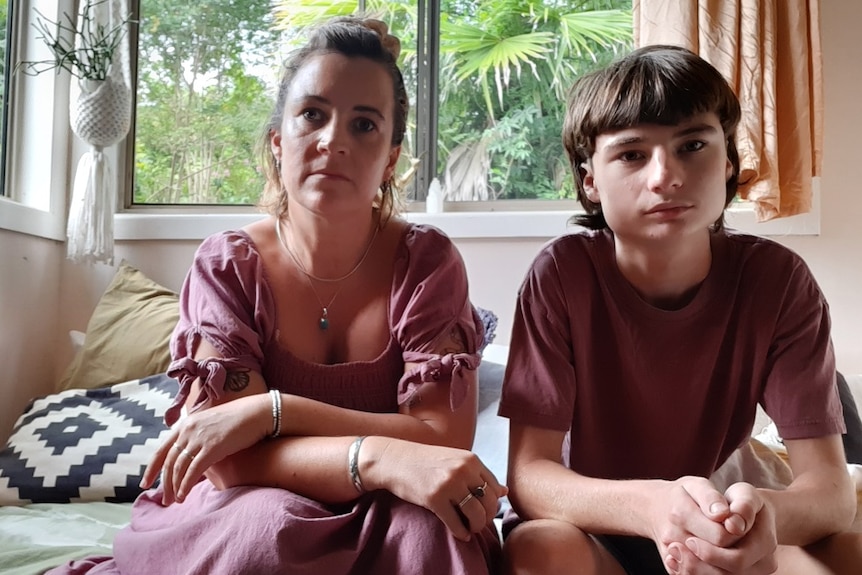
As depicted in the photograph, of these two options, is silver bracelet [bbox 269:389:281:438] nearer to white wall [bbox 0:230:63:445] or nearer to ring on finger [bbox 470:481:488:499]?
ring on finger [bbox 470:481:488:499]

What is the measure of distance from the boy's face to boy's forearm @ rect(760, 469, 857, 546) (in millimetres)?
335

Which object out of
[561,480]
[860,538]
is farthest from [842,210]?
[561,480]

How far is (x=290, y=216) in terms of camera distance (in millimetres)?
1117

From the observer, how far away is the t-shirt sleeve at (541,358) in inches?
37.4

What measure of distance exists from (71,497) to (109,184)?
0.94m

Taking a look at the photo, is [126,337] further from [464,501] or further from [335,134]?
[464,501]

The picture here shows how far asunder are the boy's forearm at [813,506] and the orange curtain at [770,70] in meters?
1.00

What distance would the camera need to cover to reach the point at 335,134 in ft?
3.31

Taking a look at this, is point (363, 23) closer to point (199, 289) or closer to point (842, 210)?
point (199, 289)

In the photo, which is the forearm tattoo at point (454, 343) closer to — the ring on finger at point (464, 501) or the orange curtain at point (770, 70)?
the ring on finger at point (464, 501)

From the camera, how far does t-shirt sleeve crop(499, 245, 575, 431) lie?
950 mm

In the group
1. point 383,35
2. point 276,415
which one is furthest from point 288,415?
point 383,35

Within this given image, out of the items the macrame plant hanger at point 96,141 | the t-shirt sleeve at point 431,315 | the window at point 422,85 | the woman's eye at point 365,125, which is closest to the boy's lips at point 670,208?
the t-shirt sleeve at point 431,315

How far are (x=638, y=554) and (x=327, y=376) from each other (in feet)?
1.53
